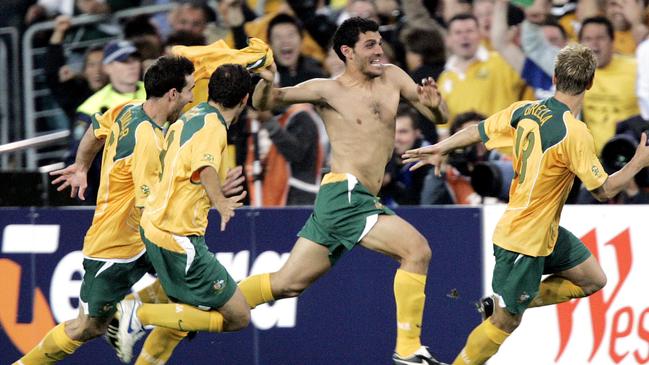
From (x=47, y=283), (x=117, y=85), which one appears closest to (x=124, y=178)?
(x=47, y=283)

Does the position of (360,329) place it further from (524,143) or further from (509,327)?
(524,143)

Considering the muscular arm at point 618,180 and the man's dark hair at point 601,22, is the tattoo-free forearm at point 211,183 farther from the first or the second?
the man's dark hair at point 601,22

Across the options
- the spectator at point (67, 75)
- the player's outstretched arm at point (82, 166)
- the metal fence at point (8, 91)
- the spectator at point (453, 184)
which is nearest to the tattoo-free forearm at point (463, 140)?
the spectator at point (453, 184)

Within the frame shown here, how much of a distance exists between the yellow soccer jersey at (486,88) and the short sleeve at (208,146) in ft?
12.5

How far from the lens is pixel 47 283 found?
436 inches

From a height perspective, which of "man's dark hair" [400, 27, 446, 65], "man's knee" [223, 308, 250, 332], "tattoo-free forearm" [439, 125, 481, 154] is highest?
"man's dark hair" [400, 27, 446, 65]

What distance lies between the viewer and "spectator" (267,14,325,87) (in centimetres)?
1287

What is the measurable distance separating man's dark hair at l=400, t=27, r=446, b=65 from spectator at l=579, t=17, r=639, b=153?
52.1 inches

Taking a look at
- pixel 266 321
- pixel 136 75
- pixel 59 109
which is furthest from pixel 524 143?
pixel 59 109

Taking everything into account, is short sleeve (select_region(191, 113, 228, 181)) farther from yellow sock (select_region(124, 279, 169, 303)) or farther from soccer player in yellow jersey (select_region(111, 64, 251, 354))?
yellow sock (select_region(124, 279, 169, 303))

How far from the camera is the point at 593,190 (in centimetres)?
875

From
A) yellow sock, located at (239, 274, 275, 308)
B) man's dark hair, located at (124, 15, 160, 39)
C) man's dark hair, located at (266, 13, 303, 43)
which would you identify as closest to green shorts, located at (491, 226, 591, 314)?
yellow sock, located at (239, 274, 275, 308)

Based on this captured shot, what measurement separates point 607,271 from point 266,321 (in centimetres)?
260

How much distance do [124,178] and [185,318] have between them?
40.2 inches
